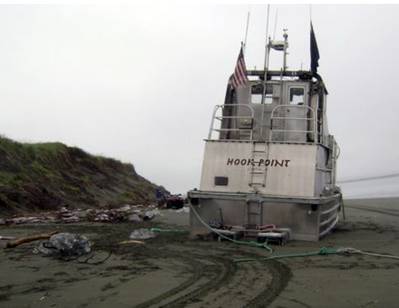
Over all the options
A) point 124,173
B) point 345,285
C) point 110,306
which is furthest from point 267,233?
point 124,173

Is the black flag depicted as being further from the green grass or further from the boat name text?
the green grass

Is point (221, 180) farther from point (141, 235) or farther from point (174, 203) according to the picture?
point (174, 203)

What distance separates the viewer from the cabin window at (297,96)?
470 inches

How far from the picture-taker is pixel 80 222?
47.3 ft

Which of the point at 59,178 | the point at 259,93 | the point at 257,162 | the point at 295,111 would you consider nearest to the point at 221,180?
the point at 257,162

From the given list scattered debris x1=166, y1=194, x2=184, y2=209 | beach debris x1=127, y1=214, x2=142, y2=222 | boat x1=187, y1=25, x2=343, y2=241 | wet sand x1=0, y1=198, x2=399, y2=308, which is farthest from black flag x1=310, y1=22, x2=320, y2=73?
scattered debris x1=166, y1=194, x2=184, y2=209

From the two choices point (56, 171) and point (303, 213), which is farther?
point (56, 171)

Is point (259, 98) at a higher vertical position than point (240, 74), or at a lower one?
lower

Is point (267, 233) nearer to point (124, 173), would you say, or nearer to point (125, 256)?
point (125, 256)

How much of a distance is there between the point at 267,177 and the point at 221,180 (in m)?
0.97

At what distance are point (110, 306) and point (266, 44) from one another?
31.5 feet

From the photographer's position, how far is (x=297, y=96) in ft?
39.3

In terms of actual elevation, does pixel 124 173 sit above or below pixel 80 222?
above

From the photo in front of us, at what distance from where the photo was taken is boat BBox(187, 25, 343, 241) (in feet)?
32.3
